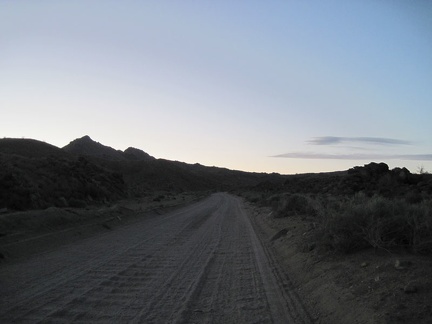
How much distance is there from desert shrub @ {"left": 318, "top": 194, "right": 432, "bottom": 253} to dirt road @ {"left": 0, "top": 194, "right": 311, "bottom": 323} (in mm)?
1727

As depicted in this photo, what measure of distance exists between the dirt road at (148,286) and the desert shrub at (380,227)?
1727 millimetres

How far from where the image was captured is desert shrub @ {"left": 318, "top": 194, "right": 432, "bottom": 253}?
8266 millimetres

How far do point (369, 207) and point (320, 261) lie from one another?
177 centimetres

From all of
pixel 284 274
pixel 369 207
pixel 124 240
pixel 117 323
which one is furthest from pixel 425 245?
pixel 124 240

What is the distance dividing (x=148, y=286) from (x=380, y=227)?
5.16 m

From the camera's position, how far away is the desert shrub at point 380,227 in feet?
27.1

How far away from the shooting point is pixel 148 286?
27.0 feet

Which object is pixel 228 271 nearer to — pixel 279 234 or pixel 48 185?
pixel 279 234

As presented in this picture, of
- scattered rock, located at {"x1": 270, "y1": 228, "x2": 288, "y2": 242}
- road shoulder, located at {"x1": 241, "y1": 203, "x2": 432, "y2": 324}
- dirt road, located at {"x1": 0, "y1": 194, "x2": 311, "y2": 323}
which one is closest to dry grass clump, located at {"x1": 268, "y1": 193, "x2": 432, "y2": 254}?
road shoulder, located at {"x1": 241, "y1": 203, "x2": 432, "y2": 324}

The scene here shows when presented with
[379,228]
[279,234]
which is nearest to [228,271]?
[379,228]

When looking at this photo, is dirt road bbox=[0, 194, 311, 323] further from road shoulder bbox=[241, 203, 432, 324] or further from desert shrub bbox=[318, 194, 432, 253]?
desert shrub bbox=[318, 194, 432, 253]

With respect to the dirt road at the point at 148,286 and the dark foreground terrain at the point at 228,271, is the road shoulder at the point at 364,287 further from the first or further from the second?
the dirt road at the point at 148,286

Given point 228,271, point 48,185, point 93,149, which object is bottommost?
point 228,271

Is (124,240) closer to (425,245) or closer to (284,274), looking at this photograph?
(284,274)
